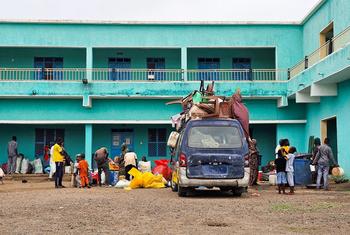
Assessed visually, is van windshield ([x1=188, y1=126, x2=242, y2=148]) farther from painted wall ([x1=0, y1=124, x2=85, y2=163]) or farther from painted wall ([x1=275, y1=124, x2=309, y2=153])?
painted wall ([x1=0, y1=124, x2=85, y2=163])

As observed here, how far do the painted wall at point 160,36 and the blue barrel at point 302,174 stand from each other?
411 inches

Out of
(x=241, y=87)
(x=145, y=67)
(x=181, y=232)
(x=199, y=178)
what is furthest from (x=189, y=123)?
(x=145, y=67)

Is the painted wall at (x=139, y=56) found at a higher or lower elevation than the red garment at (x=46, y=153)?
higher

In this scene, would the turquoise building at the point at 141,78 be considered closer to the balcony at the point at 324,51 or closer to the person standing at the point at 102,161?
the balcony at the point at 324,51

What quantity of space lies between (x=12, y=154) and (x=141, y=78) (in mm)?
7341

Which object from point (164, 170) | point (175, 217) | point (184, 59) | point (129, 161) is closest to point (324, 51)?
point (184, 59)

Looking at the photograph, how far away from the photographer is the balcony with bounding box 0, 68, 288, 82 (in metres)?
27.3

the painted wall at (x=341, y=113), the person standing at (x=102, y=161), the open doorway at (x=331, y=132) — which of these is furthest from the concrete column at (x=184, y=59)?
the person standing at (x=102, y=161)

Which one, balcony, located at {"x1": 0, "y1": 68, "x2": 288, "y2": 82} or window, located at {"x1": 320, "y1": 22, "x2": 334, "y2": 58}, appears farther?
balcony, located at {"x1": 0, "y1": 68, "x2": 288, "y2": 82}

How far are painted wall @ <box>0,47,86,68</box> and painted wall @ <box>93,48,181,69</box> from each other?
831 millimetres

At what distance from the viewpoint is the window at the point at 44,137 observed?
91.4 ft

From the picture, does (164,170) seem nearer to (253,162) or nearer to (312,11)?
(253,162)

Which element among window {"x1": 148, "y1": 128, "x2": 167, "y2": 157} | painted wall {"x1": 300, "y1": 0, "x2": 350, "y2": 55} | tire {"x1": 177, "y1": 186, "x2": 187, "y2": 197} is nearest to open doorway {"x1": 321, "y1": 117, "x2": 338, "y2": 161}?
painted wall {"x1": 300, "y1": 0, "x2": 350, "y2": 55}

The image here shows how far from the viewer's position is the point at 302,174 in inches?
693
